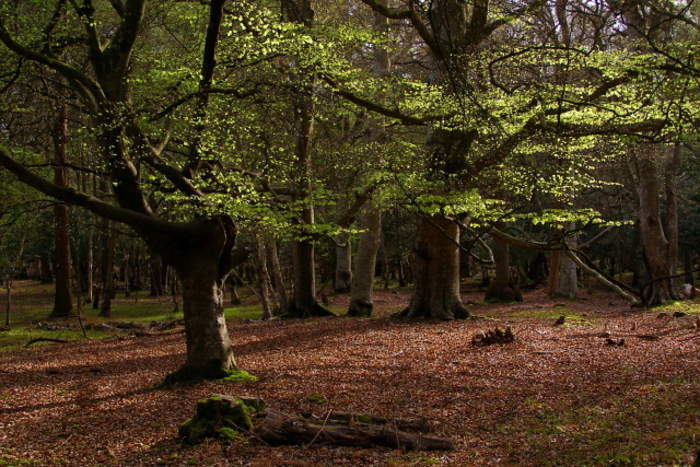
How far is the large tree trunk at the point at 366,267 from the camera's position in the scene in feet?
68.7

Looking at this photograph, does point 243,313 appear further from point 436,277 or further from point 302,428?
point 302,428

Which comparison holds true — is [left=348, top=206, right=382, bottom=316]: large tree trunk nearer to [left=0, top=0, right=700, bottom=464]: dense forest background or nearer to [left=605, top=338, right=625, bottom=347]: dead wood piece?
[left=0, top=0, right=700, bottom=464]: dense forest background

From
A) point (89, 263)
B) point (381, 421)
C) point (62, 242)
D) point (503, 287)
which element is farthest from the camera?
point (89, 263)

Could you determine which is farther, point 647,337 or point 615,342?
point 647,337

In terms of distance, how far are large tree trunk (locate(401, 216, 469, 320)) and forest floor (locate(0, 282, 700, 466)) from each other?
134 cm

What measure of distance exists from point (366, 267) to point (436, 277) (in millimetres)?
4233

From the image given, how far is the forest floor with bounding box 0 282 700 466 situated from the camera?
249 inches

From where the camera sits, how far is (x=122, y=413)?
8.59 meters

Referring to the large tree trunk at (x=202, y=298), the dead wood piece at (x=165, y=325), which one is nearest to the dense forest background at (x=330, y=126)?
the large tree trunk at (x=202, y=298)

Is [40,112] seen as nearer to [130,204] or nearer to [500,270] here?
[130,204]

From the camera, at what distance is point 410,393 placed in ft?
29.1

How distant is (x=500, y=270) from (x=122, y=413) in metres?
21.0

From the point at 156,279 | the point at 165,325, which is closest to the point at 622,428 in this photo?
the point at 165,325

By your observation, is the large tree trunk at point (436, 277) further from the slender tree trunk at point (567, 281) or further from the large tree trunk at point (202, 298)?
the slender tree trunk at point (567, 281)
